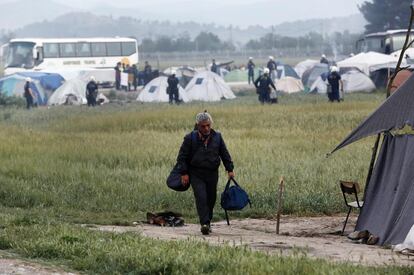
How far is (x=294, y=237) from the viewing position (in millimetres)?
14578

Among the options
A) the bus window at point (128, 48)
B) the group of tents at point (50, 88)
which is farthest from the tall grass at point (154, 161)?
the bus window at point (128, 48)

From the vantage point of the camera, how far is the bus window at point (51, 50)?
68.1 meters

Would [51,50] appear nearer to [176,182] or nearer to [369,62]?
[369,62]

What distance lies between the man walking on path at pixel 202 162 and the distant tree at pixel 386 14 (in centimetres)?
7299

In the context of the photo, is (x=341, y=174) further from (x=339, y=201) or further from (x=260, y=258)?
(x=260, y=258)

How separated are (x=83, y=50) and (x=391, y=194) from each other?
58.9 meters

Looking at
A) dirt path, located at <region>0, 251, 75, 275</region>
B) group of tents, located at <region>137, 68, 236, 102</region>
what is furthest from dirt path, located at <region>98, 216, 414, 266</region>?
group of tents, located at <region>137, 68, 236, 102</region>

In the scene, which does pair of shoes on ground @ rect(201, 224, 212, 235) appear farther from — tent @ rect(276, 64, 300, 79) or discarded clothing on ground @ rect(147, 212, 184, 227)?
tent @ rect(276, 64, 300, 79)

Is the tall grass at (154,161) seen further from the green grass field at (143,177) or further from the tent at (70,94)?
the tent at (70,94)

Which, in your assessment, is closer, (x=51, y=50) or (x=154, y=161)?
(x=154, y=161)

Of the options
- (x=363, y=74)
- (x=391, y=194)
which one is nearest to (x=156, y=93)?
(x=363, y=74)

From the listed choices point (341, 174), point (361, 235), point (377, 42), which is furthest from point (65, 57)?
point (361, 235)

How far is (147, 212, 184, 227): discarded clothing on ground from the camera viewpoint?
52.0 feet

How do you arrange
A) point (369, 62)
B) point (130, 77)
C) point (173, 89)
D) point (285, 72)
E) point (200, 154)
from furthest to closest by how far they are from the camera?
1. point (285, 72)
2. point (130, 77)
3. point (369, 62)
4. point (173, 89)
5. point (200, 154)
